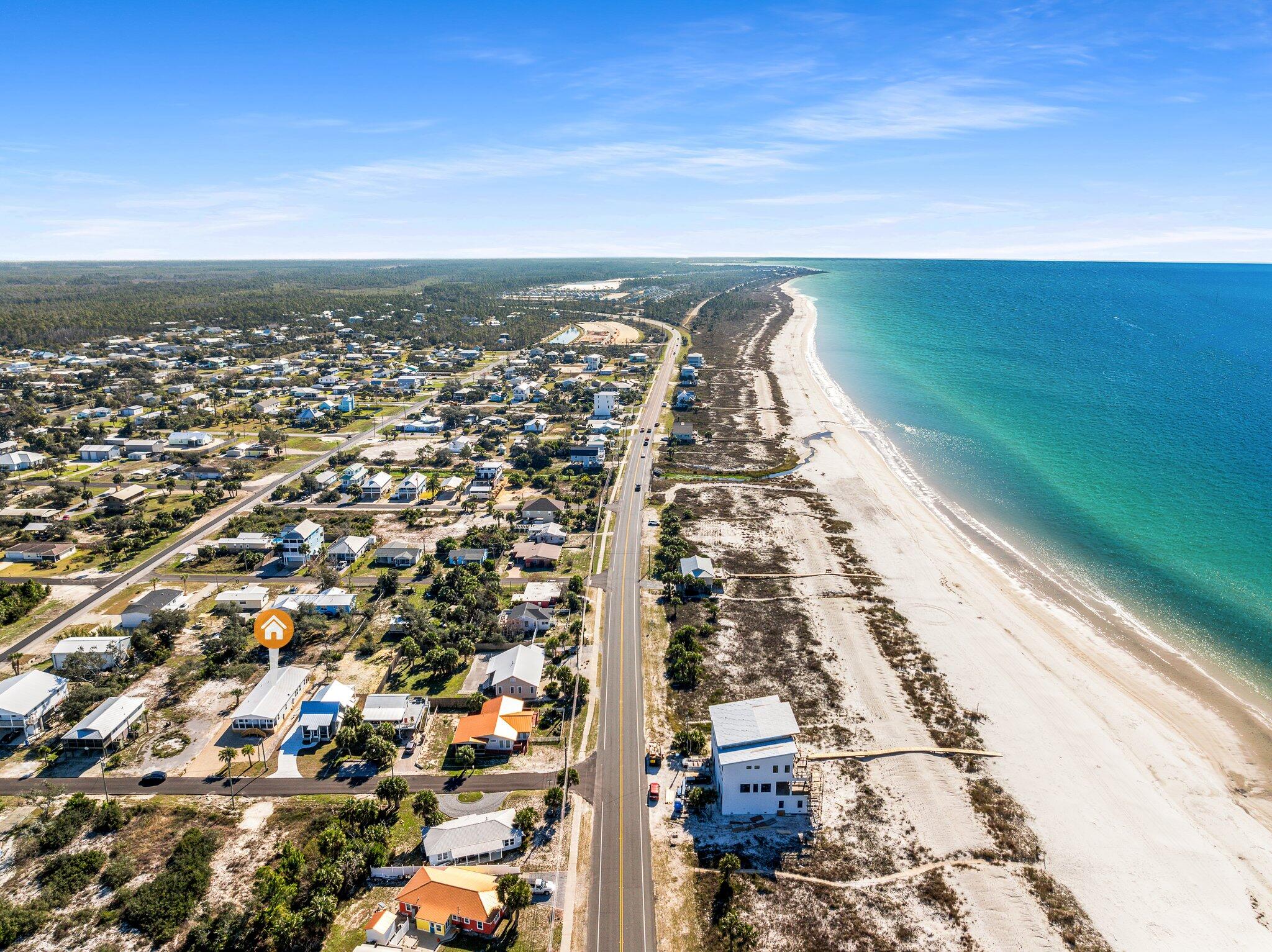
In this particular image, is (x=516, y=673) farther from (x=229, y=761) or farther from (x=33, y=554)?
(x=33, y=554)

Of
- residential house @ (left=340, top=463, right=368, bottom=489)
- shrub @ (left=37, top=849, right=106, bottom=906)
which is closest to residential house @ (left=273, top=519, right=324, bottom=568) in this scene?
residential house @ (left=340, top=463, right=368, bottom=489)

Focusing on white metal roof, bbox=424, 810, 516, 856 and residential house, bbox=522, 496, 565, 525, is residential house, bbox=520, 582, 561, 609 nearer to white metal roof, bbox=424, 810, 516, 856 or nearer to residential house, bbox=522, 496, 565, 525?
residential house, bbox=522, 496, 565, 525

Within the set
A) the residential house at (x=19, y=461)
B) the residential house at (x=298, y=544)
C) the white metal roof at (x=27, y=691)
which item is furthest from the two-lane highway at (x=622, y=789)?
the residential house at (x=19, y=461)

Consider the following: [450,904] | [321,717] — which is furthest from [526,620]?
[450,904]

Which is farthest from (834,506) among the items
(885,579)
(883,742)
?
(883,742)

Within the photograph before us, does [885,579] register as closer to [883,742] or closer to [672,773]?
[883,742]

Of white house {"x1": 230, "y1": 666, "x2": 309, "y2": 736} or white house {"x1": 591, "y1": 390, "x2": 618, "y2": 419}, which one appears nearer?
white house {"x1": 230, "y1": 666, "x2": 309, "y2": 736}
